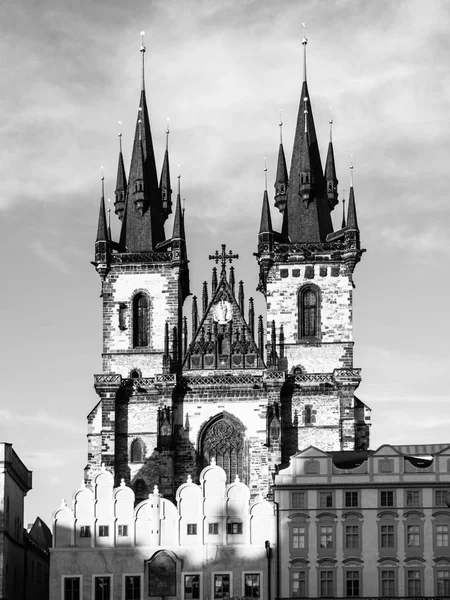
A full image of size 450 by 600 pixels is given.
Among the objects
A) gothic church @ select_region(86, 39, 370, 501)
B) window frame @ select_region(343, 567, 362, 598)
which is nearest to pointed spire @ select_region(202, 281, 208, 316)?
gothic church @ select_region(86, 39, 370, 501)

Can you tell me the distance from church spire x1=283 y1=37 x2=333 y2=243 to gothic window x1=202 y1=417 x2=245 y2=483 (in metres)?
13.2

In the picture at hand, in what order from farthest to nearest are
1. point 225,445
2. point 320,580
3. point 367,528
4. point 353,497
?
point 225,445 → point 353,497 → point 367,528 → point 320,580

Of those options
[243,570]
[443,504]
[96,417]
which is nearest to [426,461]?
[443,504]

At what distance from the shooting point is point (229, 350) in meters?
97.3

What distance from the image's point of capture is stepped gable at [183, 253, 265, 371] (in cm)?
9712

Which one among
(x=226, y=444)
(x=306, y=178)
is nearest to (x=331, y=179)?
(x=306, y=178)

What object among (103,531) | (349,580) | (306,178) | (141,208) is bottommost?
(349,580)

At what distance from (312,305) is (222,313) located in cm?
576

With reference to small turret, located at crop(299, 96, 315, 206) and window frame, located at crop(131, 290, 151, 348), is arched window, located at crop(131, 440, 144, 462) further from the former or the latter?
small turret, located at crop(299, 96, 315, 206)

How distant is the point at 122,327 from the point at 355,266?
1546cm

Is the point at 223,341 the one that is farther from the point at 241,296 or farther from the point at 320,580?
the point at 320,580

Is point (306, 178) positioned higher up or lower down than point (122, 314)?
higher up

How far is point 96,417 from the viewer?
9762 cm

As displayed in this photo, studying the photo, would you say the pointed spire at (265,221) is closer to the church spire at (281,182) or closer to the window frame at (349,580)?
the church spire at (281,182)
